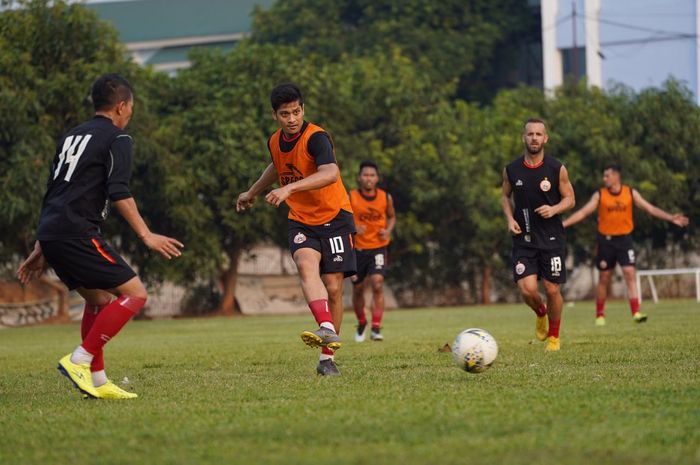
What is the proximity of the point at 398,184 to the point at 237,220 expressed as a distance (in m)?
5.56

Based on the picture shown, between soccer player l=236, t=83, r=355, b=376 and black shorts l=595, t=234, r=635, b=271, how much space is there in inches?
420

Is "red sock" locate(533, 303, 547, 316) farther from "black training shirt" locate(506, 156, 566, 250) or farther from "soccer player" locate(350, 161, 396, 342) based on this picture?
"soccer player" locate(350, 161, 396, 342)

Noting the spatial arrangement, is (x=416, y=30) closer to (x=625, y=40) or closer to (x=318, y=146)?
(x=625, y=40)

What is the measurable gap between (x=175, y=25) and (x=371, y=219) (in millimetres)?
50869

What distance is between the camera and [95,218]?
8.25 meters

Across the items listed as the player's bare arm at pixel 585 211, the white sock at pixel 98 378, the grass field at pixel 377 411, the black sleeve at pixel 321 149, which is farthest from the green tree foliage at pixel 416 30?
the white sock at pixel 98 378

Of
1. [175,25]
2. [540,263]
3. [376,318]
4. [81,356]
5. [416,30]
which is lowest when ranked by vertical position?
[376,318]

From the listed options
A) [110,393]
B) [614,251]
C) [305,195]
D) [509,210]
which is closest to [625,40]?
[614,251]

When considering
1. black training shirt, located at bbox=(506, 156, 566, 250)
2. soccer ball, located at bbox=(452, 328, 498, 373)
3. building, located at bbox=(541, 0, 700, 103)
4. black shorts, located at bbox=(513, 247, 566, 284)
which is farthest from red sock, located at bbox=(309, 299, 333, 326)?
building, located at bbox=(541, 0, 700, 103)

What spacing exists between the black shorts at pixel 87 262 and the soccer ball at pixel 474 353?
100 inches

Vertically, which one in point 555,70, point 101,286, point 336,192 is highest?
point 555,70

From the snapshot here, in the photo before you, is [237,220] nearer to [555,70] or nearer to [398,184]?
[398,184]

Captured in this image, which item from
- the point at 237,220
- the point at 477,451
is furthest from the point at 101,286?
the point at 237,220

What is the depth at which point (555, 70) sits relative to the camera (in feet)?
167
